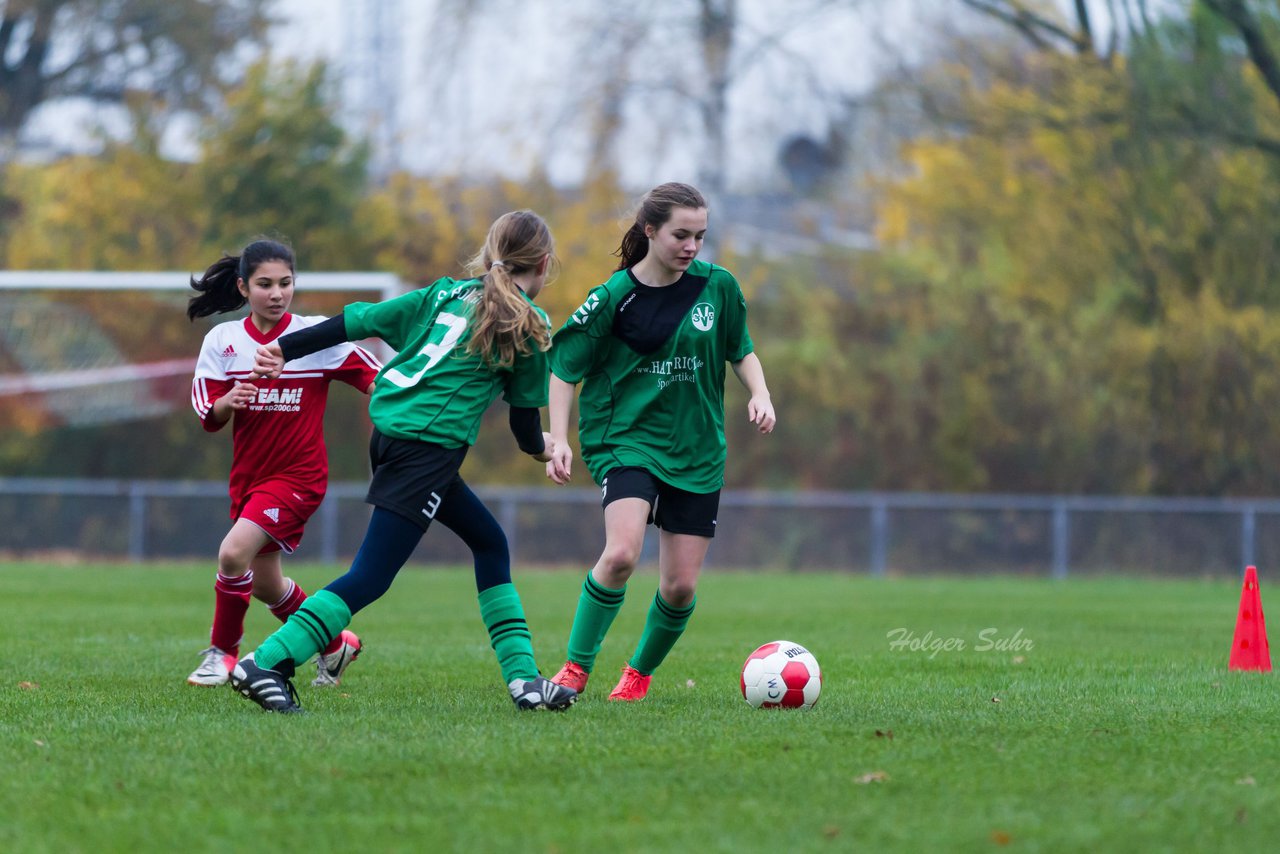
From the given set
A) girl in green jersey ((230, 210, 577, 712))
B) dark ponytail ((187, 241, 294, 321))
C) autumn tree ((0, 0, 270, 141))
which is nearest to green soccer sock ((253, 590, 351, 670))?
girl in green jersey ((230, 210, 577, 712))

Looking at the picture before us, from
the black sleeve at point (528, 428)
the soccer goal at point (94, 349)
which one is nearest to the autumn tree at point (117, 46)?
the soccer goal at point (94, 349)

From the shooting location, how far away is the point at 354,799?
3.96m

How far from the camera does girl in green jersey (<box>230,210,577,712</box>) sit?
5.42 metres

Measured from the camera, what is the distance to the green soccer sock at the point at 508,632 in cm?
575

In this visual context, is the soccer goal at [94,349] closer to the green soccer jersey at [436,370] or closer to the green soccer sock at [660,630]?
the green soccer sock at [660,630]

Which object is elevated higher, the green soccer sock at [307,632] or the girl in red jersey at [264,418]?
the girl in red jersey at [264,418]

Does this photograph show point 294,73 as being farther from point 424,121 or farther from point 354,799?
point 354,799

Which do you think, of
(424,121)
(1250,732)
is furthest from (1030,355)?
(1250,732)

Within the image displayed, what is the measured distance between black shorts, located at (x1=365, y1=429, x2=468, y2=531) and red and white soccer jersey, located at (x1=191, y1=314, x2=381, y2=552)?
1033 millimetres

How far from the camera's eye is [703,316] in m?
6.09

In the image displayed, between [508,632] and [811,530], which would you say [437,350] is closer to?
[508,632]

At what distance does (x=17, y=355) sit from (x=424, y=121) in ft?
27.6

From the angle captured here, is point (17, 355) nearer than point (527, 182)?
Yes

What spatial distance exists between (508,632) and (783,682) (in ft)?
3.35
